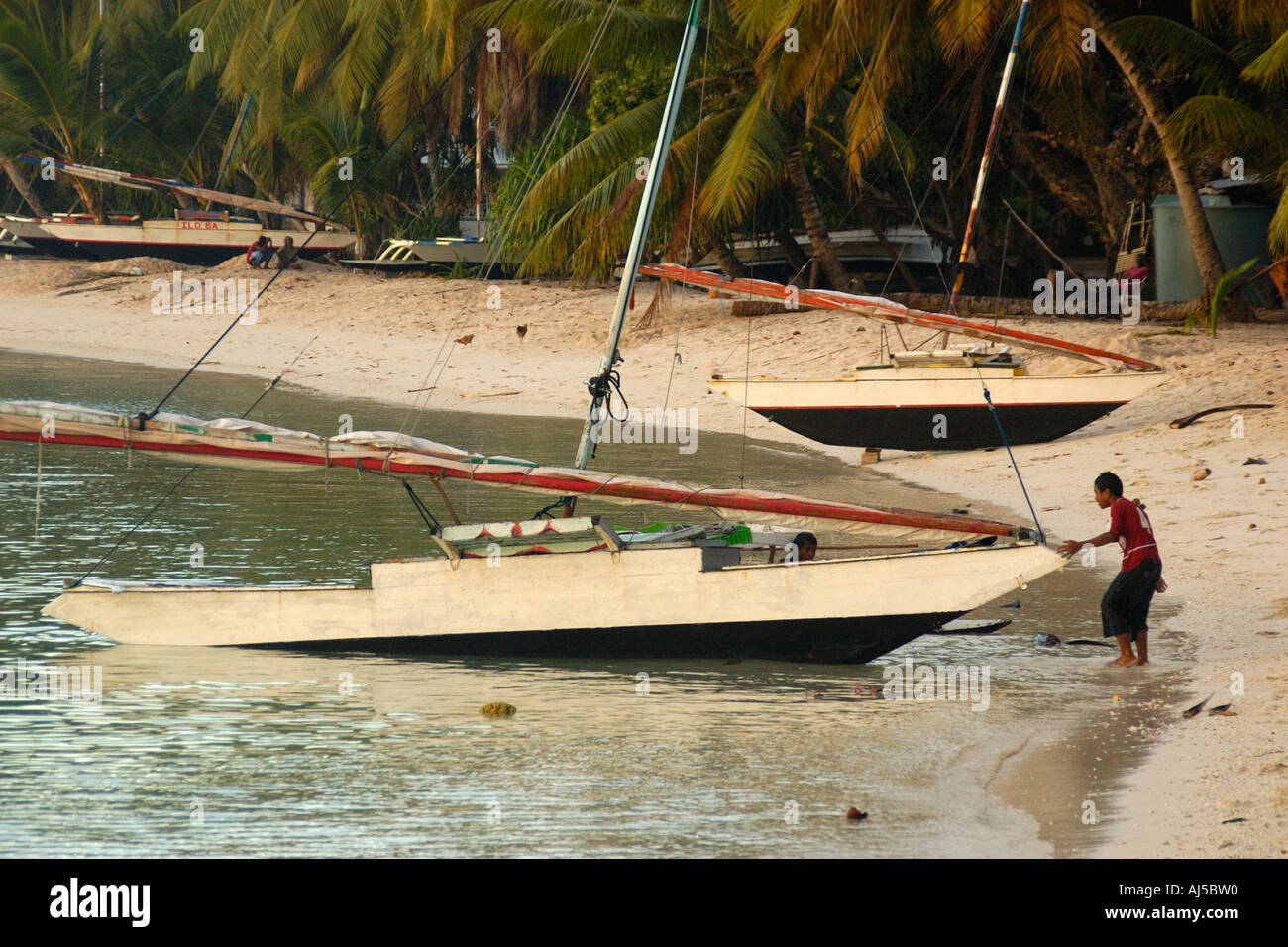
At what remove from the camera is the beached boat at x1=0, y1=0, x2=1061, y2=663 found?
10.6 metres

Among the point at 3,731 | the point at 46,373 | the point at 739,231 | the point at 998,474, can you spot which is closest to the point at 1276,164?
the point at 998,474

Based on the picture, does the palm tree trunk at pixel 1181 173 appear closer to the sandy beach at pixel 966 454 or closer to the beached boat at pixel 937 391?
the sandy beach at pixel 966 454

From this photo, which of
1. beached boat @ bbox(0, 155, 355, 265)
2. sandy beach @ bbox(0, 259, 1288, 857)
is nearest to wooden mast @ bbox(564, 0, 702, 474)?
sandy beach @ bbox(0, 259, 1288, 857)

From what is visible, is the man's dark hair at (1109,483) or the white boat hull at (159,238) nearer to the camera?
the man's dark hair at (1109,483)

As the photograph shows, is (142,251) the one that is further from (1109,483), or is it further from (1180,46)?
(1109,483)

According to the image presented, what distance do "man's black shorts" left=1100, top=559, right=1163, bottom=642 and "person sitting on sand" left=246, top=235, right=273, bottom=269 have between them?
115 feet

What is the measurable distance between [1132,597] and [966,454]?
10076 millimetres

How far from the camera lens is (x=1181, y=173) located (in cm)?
2347

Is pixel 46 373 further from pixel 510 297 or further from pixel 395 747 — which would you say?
pixel 395 747

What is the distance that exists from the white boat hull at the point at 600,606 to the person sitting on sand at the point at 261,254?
31930 mm

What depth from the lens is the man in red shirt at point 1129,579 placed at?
10.5 meters

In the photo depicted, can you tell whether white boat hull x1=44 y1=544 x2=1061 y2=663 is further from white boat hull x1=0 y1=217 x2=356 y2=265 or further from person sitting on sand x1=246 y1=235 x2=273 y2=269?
white boat hull x1=0 y1=217 x2=356 y2=265

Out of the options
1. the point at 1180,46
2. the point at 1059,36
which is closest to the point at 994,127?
the point at 1059,36

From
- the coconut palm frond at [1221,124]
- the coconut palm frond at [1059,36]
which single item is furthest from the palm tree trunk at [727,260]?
the coconut palm frond at [1221,124]
